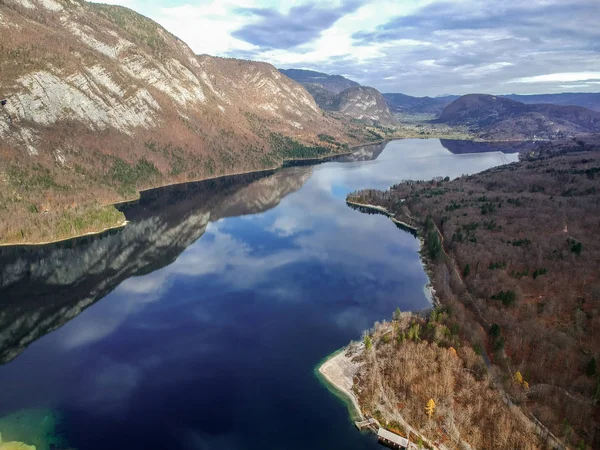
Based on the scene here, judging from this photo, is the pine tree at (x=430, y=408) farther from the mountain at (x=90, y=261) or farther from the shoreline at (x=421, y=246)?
the mountain at (x=90, y=261)

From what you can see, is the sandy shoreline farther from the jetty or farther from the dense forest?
the dense forest

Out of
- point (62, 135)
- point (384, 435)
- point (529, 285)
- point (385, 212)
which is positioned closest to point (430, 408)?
point (384, 435)

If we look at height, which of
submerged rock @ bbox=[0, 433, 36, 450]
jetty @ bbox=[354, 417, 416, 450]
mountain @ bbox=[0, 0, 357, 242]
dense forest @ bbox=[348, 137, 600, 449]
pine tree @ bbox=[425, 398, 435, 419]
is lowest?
jetty @ bbox=[354, 417, 416, 450]

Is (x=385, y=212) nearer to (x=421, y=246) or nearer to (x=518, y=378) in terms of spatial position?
(x=421, y=246)

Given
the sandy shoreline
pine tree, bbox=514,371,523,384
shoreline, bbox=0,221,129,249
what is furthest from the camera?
shoreline, bbox=0,221,129,249

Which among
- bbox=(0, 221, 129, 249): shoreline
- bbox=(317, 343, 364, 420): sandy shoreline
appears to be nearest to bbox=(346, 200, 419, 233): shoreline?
bbox=(317, 343, 364, 420): sandy shoreline

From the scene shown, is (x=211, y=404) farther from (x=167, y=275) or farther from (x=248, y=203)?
(x=248, y=203)

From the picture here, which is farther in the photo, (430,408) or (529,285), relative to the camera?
(529,285)
